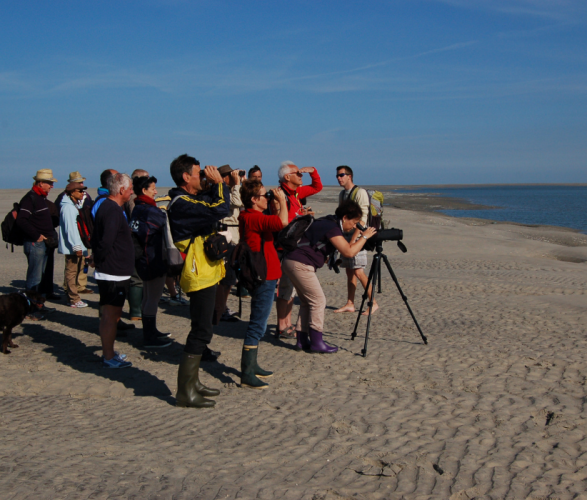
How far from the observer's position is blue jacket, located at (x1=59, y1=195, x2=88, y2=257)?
7.73 m

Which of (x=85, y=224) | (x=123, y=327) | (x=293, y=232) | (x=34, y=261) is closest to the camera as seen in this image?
(x=293, y=232)

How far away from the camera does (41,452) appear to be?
3.59 meters

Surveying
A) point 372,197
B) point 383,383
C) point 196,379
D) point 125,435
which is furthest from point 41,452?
point 372,197

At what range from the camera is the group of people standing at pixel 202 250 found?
440cm

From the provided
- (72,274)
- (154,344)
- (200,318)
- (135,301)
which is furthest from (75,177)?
(200,318)

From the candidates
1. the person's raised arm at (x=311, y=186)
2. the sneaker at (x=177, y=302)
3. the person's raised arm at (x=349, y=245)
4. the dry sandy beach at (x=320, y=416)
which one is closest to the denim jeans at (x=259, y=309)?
the dry sandy beach at (x=320, y=416)

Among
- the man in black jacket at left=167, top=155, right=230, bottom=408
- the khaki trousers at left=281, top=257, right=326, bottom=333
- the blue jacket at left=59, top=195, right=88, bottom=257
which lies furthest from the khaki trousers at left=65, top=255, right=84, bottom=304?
the man in black jacket at left=167, top=155, right=230, bottom=408

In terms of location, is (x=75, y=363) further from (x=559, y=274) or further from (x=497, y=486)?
(x=559, y=274)

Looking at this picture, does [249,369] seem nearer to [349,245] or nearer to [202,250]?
[202,250]

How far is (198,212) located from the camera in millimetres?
4332

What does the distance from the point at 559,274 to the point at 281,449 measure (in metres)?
9.97

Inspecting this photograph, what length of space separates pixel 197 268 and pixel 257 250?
86 cm

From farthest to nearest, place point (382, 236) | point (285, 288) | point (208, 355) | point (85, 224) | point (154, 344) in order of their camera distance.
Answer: point (85, 224) → point (285, 288) → point (154, 344) → point (382, 236) → point (208, 355)

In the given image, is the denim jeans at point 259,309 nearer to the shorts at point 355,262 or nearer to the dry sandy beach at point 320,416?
the dry sandy beach at point 320,416
